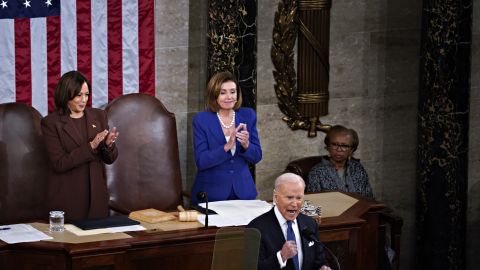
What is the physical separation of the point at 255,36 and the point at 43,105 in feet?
6.57

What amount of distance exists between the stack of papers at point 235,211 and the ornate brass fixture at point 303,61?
74.9 inches

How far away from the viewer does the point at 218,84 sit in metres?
8.15

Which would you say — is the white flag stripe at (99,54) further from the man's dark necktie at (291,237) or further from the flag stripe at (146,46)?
the man's dark necktie at (291,237)

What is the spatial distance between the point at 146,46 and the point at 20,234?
8.81 feet

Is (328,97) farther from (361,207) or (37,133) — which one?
(37,133)

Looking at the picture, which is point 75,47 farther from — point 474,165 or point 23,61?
point 474,165

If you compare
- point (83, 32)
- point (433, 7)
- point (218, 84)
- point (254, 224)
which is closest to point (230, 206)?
point (218, 84)

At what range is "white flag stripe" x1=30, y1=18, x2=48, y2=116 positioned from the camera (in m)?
8.80

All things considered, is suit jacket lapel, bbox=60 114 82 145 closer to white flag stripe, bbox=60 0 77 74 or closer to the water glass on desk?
the water glass on desk

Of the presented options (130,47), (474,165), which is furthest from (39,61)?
(474,165)

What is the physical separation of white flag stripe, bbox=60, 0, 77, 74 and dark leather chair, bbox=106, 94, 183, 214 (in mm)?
552

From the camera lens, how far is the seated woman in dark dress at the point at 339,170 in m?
9.24

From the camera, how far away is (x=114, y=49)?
29.8 feet

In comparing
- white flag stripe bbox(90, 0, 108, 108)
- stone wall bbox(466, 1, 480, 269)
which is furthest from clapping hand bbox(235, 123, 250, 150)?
stone wall bbox(466, 1, 480, 269)
